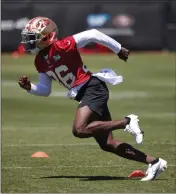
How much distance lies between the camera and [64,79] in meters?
11.6

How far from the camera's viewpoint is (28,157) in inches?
539

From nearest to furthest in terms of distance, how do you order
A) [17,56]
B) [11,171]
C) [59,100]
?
[11,171] → [59,100] → [17,56]

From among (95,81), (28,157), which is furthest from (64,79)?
(28,157)

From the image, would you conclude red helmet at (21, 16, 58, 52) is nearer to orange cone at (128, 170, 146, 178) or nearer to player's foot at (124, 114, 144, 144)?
player's foot at (124, 114, 144, 144)

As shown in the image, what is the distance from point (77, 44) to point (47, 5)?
31013 millimetres

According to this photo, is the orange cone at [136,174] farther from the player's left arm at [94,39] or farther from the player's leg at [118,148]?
the player's left arm at [94,39]

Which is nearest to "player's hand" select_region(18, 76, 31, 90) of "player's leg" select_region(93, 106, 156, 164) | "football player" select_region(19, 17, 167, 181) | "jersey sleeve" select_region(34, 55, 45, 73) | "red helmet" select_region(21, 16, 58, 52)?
"football player" select_region(19, 17, 167, 181)

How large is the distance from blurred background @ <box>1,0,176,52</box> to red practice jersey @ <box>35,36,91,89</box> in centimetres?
3074

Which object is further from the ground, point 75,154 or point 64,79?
point 64,79

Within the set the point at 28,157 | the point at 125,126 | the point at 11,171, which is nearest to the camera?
the point at 125,126

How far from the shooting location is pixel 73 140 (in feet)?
54.9

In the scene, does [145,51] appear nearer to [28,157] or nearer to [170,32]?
[170,32]

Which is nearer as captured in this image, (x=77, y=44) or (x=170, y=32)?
(x=77, y=44)

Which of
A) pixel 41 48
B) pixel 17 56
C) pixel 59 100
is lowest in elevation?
pixel 17 56
